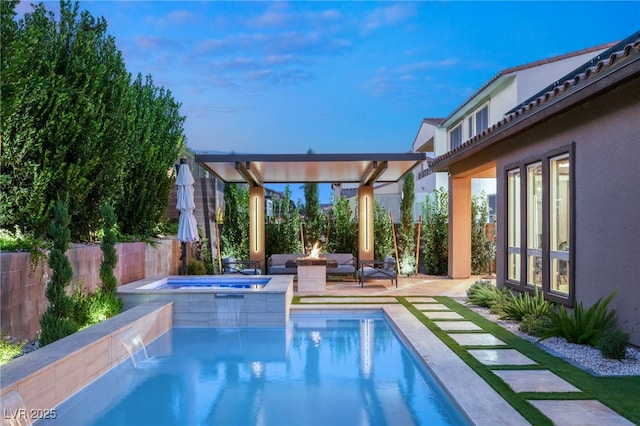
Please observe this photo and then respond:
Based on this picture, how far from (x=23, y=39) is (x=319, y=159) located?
7.46 m

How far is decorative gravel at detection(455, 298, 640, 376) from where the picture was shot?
6028 millimetres

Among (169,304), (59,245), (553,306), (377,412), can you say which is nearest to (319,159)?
(169,304)

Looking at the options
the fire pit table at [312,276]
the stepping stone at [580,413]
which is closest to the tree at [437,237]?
the fire pit table at [312,276]

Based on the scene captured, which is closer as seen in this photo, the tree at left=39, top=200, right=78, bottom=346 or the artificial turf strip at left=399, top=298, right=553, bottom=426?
the artificial turf strip at left=399, top=298, right=553, bottom=426

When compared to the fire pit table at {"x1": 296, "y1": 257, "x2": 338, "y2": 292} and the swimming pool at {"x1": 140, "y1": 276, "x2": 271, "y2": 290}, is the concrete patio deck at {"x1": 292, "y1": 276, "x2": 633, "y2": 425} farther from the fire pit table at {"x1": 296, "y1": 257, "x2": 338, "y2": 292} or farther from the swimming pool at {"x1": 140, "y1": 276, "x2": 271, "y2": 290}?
the swimming pool at {"x1": 140, "y1": 276, "x2": 271, "y2": 290}

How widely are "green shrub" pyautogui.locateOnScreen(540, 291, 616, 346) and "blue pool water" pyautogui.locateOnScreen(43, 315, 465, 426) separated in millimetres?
2139

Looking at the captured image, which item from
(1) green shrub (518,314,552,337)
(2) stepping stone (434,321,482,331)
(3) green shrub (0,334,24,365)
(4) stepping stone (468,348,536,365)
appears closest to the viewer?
(3) green shrub (0,334,24,365)

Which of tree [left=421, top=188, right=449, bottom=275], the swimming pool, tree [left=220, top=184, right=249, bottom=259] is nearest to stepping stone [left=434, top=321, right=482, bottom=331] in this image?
the swimming pool

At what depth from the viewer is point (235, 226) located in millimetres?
17484

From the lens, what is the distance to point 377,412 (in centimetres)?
543

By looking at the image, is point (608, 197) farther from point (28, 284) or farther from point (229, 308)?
point (28, 284)

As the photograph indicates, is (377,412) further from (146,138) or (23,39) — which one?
(146,138)

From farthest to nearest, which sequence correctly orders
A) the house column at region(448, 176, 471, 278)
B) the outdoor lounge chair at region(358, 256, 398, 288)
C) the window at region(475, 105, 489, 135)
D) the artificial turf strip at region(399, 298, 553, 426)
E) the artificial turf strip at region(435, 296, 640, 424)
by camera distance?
1. the window at region(475, 105, 489, 135)
2. the house column at region(448, 176, 471, 278)
3. the outdoor lounge chair at region(358, 256, 398, 288)
4. the artificial turf strip at region(435, 296, 640, 424)
5. the artificial turf strip at region(399, 298, 553, 426)

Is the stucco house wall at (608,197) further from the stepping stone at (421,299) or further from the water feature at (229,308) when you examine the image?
the water feature at (229,308)
